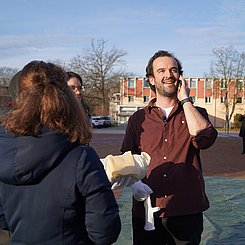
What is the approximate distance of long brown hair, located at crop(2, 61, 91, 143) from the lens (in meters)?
1.64

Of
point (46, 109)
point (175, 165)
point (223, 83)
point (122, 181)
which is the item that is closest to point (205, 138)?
point (175, 165)

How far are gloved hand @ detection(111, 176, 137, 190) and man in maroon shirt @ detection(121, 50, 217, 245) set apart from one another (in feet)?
0.56

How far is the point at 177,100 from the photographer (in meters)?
2.69

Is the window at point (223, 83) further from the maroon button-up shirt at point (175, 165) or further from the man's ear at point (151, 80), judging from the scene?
the maroon button-up shirt at point (175, 165)

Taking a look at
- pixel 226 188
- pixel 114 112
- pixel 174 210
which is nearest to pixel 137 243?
pixel 174 210

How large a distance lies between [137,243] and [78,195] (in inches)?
46.7

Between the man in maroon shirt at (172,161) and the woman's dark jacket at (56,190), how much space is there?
0.75 m

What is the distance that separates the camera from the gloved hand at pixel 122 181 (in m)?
2.14

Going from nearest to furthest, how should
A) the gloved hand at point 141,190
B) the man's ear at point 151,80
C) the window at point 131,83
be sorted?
1. the gloved hand at point 141,190
2. the man's ear at point 151,80
3. the window at point 131,83

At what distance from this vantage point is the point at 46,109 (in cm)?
164

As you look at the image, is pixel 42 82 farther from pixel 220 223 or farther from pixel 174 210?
pixel 220 223

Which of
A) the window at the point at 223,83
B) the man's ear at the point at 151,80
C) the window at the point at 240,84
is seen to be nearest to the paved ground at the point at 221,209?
the man's ear at the point at 151,80

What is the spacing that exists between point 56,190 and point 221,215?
168 inches

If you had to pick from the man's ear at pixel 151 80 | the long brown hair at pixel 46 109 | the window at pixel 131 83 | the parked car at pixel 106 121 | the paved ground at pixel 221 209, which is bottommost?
the parked car at pixel 106 121
